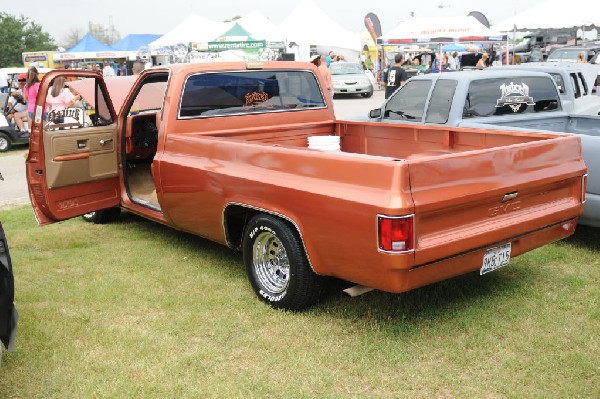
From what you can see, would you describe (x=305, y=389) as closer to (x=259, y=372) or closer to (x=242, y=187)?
(x=259, y=372)

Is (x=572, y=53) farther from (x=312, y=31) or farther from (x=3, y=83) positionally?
(x=3, y=83)

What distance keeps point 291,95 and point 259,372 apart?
335cm

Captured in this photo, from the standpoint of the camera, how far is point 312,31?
103 feet

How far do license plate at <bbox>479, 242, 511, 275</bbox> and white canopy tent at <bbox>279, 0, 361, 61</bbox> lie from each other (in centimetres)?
2710

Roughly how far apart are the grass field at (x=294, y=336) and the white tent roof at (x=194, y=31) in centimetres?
2643

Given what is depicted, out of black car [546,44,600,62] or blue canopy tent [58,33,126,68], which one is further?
blue canopy tent [58,33,126,68]

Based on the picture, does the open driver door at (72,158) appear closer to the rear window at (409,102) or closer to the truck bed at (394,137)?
the truck bed at (394,137)

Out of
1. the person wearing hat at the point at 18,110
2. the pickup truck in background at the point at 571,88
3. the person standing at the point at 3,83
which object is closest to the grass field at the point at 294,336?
the pickup truck in background at the point at 571,88

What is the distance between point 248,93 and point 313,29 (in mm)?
26321

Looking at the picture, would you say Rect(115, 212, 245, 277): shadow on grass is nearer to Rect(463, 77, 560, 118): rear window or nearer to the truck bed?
the truck bed

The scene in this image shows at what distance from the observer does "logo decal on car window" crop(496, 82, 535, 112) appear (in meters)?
7.59

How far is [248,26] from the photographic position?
32.1 metres

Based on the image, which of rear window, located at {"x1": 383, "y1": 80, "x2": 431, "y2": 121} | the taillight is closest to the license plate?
the taillight

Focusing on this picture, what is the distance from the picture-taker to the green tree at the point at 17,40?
60031 mm
